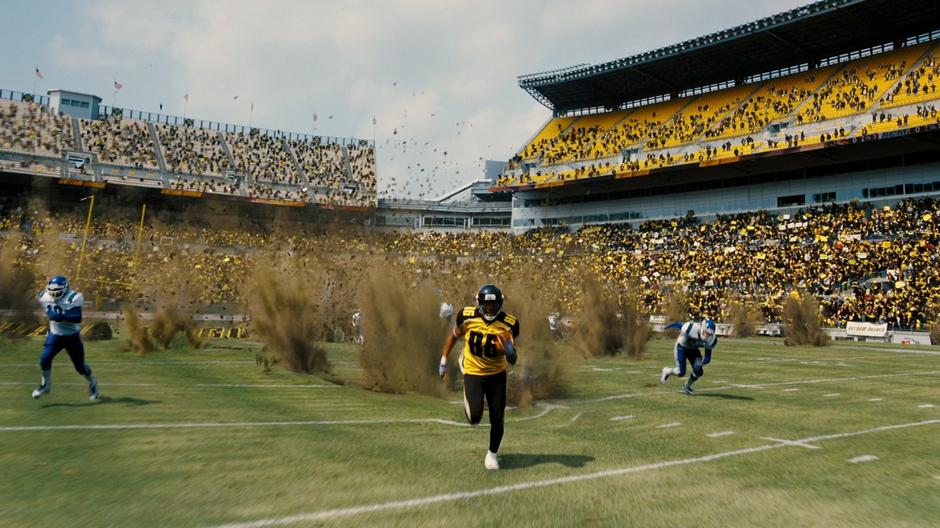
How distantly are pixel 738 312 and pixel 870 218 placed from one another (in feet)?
46.4

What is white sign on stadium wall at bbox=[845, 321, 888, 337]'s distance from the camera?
104 feet

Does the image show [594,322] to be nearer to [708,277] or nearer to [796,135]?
[708,277]

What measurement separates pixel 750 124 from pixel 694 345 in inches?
1726

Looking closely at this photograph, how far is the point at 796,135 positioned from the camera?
46031 mm

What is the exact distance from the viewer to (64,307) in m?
9.41

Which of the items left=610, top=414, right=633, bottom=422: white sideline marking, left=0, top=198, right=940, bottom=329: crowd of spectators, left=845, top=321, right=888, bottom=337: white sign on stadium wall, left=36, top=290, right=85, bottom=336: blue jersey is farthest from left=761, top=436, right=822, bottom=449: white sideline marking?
left=845, top=321, right=888, bottom=337: white sign on stadium wall

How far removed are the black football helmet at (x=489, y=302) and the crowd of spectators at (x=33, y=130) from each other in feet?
218

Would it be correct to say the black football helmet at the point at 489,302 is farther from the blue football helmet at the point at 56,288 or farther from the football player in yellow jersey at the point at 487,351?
the blue football helmet at the point at 56,288

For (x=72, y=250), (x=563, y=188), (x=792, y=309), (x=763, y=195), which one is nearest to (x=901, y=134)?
(x=763, y=195)

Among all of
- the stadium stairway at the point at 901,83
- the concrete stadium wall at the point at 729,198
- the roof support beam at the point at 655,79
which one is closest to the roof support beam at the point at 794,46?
the stadium stairway at the point at 901,83

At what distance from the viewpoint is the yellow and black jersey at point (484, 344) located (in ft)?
21.7

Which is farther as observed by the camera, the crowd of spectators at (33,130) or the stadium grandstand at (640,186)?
the crowd of spectators at (33,130)

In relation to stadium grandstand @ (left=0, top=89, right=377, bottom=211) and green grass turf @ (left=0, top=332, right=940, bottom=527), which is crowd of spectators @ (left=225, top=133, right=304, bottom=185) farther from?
green grass turf @ (left=0, top=332, right=940, bottom=527)

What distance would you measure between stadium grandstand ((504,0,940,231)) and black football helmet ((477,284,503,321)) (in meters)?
42.7
